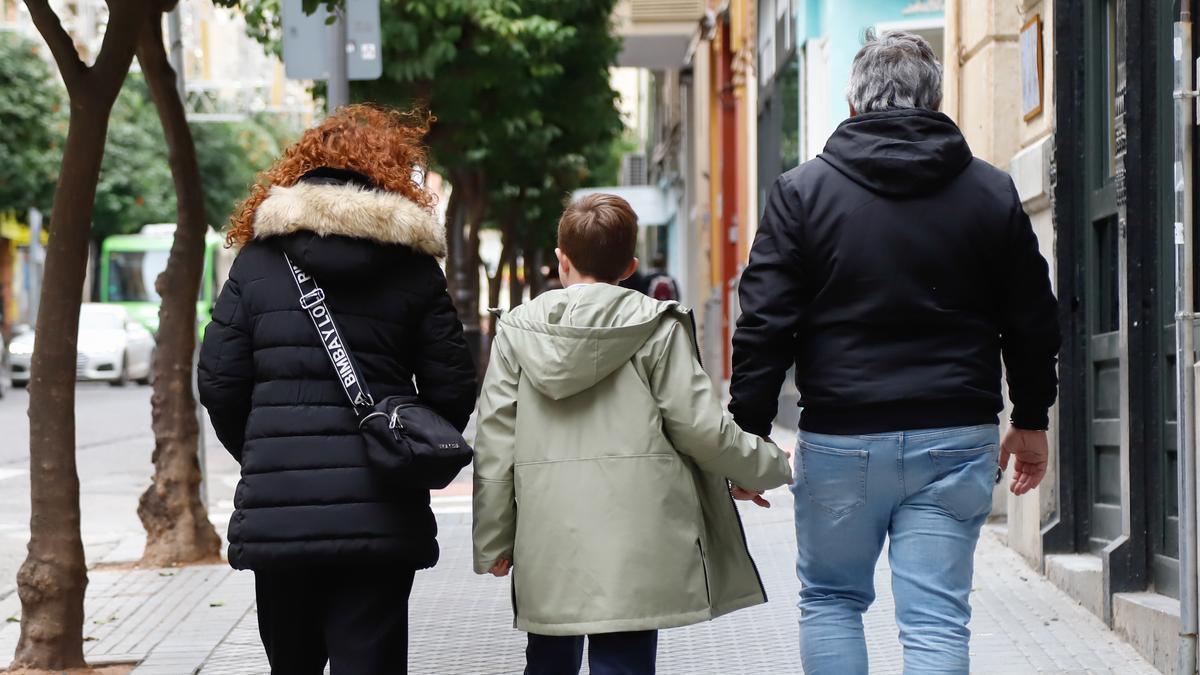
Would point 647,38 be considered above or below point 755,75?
above

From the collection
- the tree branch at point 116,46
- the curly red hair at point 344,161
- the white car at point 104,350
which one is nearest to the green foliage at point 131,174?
the white car at point 104,350

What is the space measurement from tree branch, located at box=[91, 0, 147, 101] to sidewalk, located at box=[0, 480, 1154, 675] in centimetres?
206

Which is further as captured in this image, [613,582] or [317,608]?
[317,608]

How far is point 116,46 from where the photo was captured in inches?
254

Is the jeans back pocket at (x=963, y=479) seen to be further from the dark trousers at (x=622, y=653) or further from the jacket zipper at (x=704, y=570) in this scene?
the dark trousers at (x=622, y=653)

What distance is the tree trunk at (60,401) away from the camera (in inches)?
246

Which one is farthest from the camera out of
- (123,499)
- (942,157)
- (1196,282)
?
(123,499)

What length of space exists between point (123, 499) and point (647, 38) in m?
17.5

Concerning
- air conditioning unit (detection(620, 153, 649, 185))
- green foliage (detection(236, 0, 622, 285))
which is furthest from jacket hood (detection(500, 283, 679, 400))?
air conditioning unit (detection(620, 153, 649, 185))

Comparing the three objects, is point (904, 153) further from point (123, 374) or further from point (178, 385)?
point (123, 374)

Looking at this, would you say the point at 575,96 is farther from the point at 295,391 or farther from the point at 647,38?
the point at 295,391

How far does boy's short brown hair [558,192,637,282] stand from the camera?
4156mm

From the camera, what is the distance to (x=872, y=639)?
6445 mm

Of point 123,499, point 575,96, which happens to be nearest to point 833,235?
point 123,499
